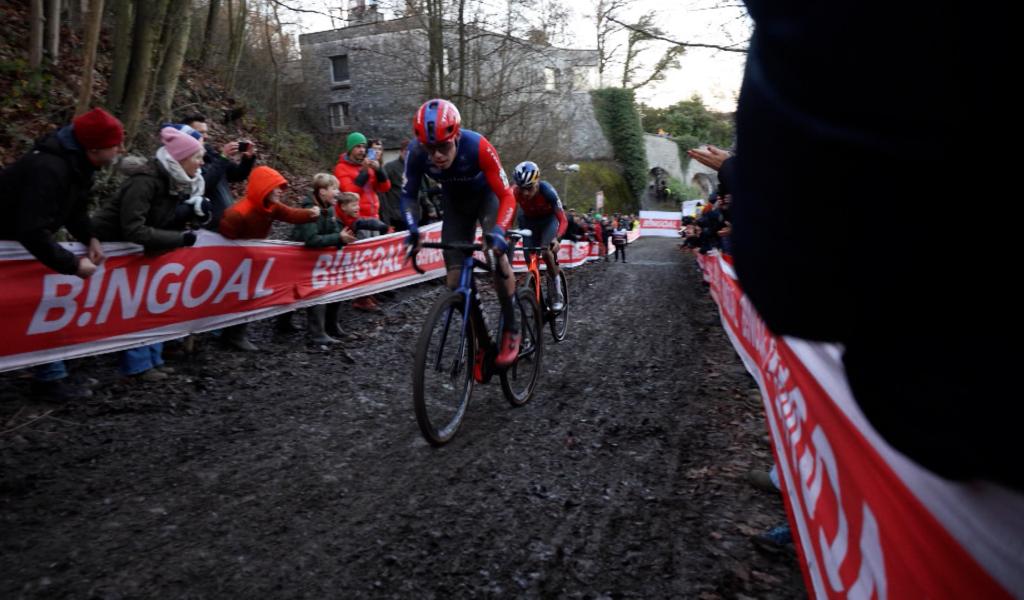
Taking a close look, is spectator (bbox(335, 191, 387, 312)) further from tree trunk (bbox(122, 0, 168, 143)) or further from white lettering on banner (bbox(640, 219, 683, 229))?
white lettering on banner (bbox(640, 219, 683, 229))

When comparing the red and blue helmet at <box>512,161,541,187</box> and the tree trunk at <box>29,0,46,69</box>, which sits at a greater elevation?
the tree trunk at <box>29,0,46,69</box>

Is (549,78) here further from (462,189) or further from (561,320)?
(462,189)

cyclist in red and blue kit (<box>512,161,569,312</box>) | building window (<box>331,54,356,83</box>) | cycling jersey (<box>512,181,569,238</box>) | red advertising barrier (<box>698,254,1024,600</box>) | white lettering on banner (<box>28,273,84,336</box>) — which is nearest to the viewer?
red advertising barrier (<box>698,254,1024,600</box>)

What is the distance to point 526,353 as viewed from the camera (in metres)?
6.14

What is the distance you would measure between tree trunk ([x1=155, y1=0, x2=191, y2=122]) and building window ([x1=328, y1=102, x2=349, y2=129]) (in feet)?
94.2

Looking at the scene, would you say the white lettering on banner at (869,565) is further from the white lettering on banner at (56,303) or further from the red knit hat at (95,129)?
the white lettering on banner at (56,303)

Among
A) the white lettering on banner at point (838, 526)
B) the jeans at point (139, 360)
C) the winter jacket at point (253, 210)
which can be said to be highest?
the winter jacket at point (253, 210)

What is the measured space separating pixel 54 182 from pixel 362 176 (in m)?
5.56

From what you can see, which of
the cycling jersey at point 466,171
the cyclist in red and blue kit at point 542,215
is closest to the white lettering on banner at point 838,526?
the cycling jersey at point 466,171

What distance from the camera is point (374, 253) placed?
9680mm

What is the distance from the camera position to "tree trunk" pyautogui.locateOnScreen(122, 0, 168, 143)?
981 cm

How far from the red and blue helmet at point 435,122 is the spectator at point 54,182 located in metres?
2.12

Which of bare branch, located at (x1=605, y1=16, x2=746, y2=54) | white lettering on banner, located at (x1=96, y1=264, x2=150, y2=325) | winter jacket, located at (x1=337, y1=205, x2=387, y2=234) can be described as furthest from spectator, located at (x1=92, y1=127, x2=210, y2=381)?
bare branch, located at (x1=605, y1=16, x2=746, y2=54)

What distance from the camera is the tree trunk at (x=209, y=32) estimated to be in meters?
19.4
